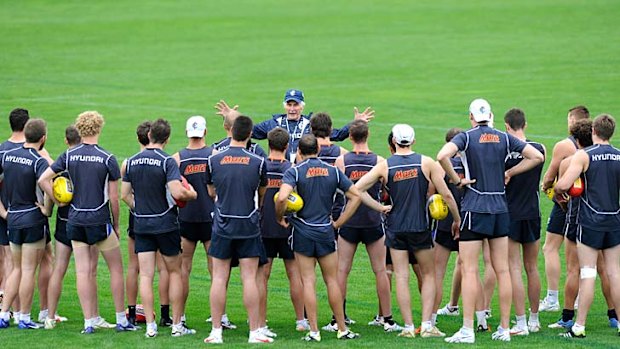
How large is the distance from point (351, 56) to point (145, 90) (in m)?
8.95

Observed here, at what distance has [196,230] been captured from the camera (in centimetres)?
1343

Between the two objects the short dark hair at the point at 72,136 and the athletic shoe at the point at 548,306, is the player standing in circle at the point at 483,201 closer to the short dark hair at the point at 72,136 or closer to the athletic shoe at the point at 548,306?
the athletic shoe at the point at 548,306

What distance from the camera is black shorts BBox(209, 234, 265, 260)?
12.4 meters

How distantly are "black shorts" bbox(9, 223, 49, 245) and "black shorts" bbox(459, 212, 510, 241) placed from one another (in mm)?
4584

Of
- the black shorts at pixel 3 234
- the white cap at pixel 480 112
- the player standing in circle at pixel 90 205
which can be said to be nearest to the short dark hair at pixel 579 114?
the white cap at pixel 480 112

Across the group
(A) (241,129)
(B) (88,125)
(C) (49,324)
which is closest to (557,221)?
(A) (241,129)

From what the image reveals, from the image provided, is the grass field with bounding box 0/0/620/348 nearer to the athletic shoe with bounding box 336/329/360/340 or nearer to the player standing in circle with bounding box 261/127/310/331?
the athletic shoe with bounding box 336/329/360/340

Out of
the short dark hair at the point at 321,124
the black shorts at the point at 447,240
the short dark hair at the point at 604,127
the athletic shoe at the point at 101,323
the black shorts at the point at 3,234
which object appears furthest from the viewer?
the black shorts at the point at 3,234

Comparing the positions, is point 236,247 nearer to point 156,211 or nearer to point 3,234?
point 156,211

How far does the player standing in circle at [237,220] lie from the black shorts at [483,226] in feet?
7.00

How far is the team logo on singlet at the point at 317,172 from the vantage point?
40.2ft

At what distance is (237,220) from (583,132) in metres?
3.81

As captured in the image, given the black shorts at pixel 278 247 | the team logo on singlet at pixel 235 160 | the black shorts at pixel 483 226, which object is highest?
the team logo on singlet at pixel 235 160

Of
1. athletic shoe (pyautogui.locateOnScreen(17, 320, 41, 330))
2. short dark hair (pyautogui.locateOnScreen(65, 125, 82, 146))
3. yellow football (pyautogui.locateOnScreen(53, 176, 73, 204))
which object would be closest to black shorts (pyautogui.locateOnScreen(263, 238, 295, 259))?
yellow football (pyautogui.locateOnScreen(53, 176, 73, 204))
